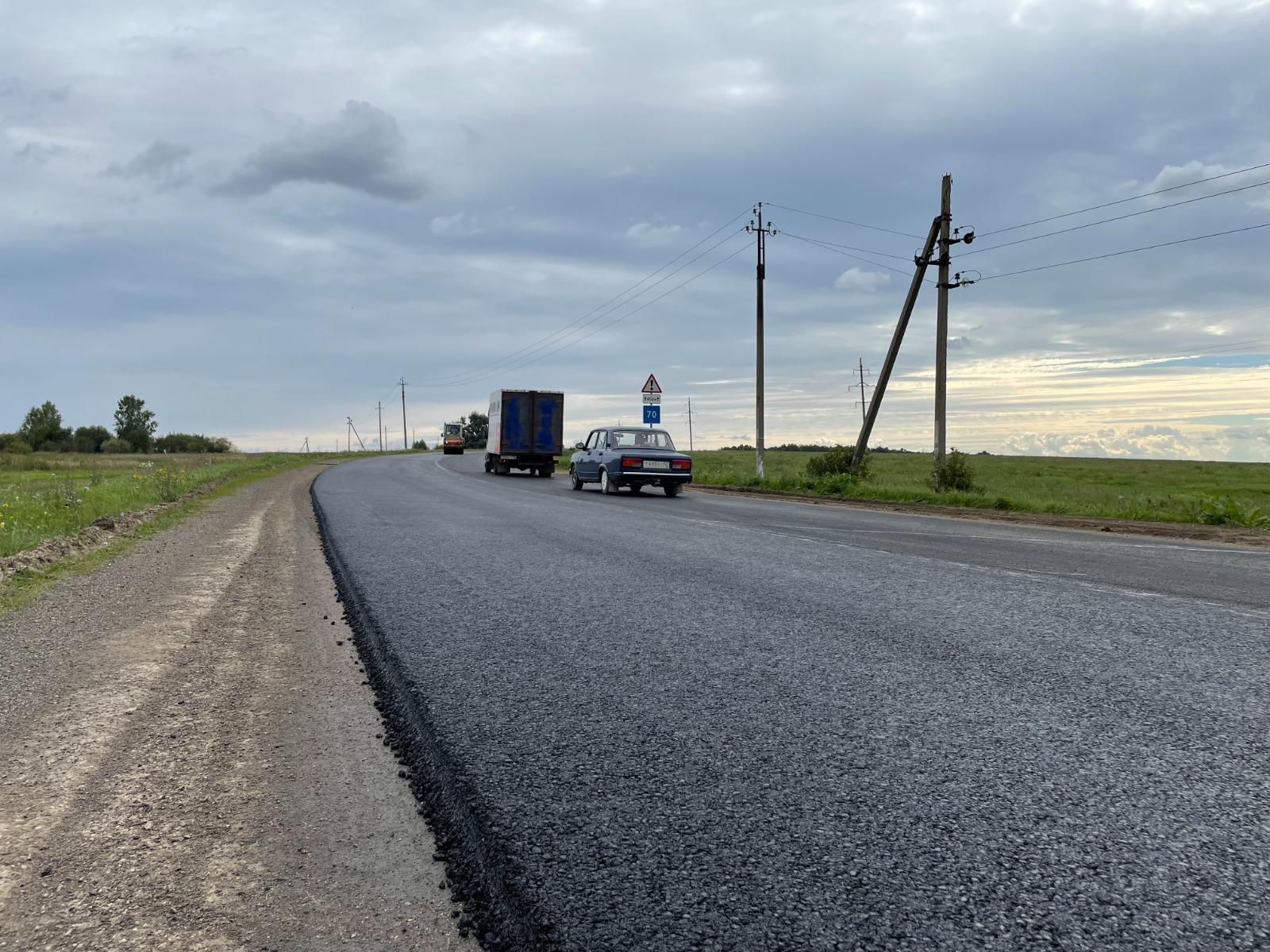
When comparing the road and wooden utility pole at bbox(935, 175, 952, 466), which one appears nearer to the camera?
the road

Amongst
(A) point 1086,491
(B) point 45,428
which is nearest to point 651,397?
(A) point 1086,491

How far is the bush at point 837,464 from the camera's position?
91.0 ft

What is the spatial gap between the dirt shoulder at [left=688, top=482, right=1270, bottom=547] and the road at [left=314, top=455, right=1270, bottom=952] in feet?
22.7

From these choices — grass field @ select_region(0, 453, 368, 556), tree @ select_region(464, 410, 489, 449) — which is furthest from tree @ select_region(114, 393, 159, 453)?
grass field @ select_region(0, 453, 368, 556)

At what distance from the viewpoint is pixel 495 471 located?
36.6 meters

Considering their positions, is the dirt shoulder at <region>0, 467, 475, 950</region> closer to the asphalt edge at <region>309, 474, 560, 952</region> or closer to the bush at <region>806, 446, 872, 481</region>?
the asphalt edge at <region>309, 474, 560, 952</region>

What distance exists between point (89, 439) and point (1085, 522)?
112 metres

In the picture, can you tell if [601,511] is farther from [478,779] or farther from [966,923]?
[966,923]

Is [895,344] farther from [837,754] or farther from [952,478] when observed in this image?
[837,754]

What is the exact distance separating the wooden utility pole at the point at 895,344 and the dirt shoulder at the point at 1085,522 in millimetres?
3917

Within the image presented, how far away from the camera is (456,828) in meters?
3.00

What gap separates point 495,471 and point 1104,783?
34.2 meters

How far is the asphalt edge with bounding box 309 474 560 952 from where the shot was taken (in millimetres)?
2381

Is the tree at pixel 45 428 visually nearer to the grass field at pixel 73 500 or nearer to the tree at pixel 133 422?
the tree at pixel 133 422
